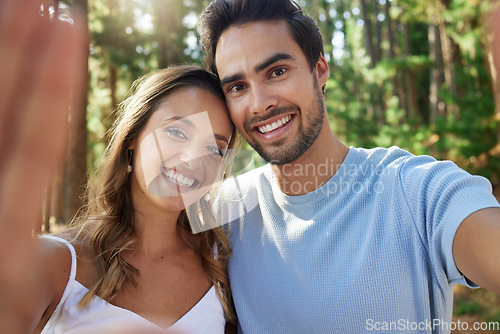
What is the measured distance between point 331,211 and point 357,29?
2038cm

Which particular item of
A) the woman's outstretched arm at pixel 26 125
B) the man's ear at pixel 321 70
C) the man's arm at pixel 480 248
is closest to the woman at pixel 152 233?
the man's ear at pixel 321 70

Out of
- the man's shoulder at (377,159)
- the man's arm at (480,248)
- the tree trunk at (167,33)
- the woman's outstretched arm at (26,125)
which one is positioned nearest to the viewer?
the woman's outstretched arm at (26,125)

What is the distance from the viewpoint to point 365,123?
867cm

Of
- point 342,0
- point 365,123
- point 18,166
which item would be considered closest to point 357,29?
point 342,0

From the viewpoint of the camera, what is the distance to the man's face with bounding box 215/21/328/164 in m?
2.07

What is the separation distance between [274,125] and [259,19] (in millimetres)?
621

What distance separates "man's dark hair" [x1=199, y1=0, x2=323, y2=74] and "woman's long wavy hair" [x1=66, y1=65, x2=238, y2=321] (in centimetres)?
32

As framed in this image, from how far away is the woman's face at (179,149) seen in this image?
1910mm

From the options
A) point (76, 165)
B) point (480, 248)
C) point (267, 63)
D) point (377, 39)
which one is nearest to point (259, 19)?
point (267, 63)

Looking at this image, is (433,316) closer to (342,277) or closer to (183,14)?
(342,277)

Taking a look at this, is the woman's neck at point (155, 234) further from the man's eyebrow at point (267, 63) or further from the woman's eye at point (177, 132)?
the man's eyebrow at point (267, 63)

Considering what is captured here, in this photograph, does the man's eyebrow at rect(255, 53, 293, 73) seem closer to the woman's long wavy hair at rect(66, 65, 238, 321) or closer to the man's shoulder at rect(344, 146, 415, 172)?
the woman's long wavy hair at rect(66, 65, 238, 321)

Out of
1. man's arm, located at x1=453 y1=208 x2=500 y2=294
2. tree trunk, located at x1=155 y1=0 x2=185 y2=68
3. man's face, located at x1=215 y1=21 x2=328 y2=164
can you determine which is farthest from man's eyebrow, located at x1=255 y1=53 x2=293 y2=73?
tree trunk, located at x1=155 y1=0 x2=185 y2=68

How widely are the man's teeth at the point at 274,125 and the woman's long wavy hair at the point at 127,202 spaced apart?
304 millimetres
